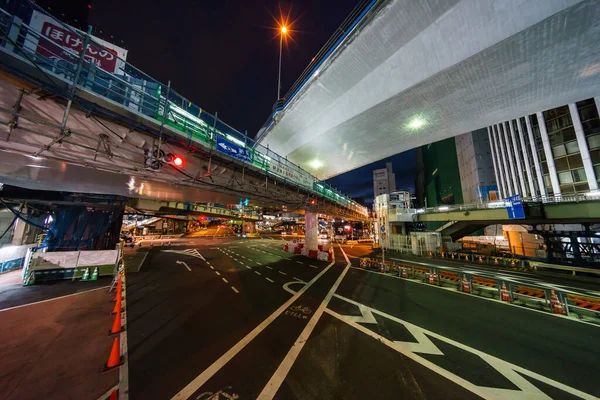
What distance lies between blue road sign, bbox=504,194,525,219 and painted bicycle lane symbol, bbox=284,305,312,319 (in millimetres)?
21094

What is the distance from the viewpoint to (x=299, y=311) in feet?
25.6

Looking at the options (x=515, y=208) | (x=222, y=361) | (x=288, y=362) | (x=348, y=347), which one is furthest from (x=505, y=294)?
(x=222, y=361)

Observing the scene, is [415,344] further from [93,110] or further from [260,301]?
[93,110]

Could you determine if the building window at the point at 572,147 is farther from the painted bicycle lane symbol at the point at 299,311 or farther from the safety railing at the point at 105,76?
the painted bicycle lane symbol at the point at 299,311

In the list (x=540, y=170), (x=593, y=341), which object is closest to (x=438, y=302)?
(x=593, y=341)

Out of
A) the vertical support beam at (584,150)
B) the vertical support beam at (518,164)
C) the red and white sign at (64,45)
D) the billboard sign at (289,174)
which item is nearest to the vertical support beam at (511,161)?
the vertical support beam at (518,164)

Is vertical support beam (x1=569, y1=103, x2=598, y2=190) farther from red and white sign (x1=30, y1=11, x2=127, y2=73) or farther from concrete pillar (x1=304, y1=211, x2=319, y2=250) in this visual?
red and white sign (x1=30, y1=11, x2=127, y2=73)

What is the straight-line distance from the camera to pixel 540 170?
29.7 m

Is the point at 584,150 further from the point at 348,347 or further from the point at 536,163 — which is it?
the point at 348,347

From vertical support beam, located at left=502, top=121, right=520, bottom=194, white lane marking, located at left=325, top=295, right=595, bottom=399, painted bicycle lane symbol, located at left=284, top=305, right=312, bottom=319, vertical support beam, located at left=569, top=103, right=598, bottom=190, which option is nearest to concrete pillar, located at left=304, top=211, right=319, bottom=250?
painted bicycle lane symbol, located at left=284, top=305, right=312, bottom=319

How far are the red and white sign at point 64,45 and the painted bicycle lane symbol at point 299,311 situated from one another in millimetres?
10613

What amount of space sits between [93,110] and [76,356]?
22.6 ft

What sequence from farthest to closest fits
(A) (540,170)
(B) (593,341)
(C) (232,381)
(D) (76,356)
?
(A) (540,170) → (B) (593,341) → (D) (76,356) → (C) (232,381)

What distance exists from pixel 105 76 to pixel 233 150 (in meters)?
4.65
